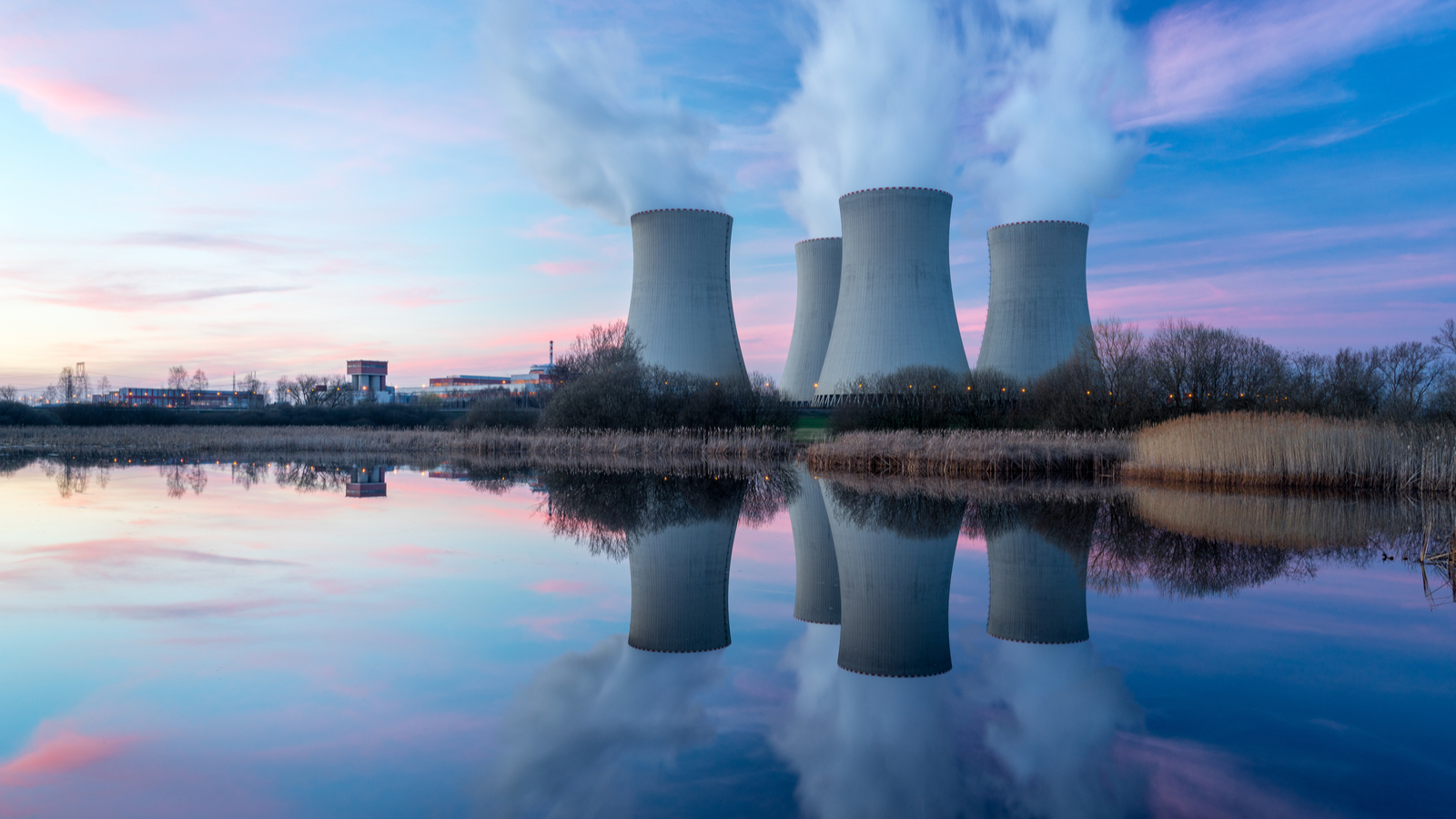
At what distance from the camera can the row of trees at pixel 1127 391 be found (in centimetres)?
1538

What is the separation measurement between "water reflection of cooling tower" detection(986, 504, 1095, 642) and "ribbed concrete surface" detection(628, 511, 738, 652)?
1434mm

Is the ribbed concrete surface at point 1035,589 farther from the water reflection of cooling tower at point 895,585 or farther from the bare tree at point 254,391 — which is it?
the bare tree at point 254,391

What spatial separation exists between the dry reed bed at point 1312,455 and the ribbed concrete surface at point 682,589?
6.43 metres

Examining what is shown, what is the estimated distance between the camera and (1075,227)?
1806cm

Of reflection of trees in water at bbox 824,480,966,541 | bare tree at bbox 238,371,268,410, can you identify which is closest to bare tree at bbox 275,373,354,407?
bare tree at bbox 238,371,268,410

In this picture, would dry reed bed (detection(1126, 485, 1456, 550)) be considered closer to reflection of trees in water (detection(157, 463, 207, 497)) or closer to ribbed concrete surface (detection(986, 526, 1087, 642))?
ribbed concrete surface (detection(986, 526, 1087, 642))

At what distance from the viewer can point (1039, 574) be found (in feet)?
17.9

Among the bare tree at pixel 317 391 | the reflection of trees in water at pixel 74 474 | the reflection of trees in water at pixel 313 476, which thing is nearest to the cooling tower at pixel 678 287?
the reflection of trees in water at pixel 313 476

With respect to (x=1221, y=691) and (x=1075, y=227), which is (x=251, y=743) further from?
(x=1075, y=227)

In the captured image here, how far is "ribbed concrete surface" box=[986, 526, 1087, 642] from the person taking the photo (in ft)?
13.7

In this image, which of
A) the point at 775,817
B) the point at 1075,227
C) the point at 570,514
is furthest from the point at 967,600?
the point at 1075,227

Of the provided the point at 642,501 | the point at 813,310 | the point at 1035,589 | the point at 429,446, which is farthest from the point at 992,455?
the point at 813,310

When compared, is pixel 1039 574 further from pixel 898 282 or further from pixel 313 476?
pixel 898 282

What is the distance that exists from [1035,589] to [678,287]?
569 inches
